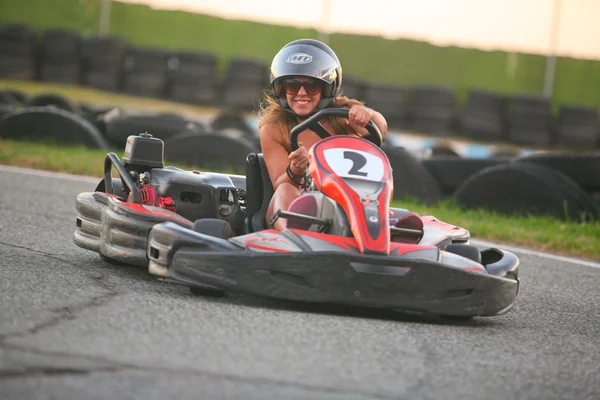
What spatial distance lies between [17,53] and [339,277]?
15.0m

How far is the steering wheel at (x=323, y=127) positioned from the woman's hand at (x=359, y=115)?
29 millimetres

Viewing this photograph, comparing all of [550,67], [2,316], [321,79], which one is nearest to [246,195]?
[321,79]

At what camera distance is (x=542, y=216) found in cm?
764

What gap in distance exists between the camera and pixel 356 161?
417 centimetres

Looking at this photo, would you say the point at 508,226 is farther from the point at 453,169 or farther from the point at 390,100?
the point at 390,100

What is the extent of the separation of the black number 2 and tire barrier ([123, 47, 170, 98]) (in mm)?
13895

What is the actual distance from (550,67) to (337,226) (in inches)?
630

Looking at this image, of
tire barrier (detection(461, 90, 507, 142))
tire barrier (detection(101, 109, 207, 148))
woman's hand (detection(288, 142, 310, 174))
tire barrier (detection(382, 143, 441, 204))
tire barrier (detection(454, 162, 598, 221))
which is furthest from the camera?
tire barrier (detection(461, 90, 507, 142))

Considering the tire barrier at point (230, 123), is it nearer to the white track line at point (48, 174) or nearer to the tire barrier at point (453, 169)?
the white track line at point (48, 174)

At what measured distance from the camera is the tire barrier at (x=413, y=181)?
805 centimetres

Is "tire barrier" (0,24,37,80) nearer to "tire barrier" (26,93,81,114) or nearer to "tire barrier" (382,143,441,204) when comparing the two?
"tire barrier" (26,93,81,114)

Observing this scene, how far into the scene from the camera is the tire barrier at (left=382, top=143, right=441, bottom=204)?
8055 millimetres

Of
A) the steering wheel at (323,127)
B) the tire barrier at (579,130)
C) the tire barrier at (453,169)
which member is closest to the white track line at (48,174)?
the tire barrier at (453,169)

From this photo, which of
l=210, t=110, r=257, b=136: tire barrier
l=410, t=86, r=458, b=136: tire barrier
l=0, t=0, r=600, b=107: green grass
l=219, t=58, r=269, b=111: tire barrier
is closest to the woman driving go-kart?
l=210, t=110, r=257, b=136: tire barrier
